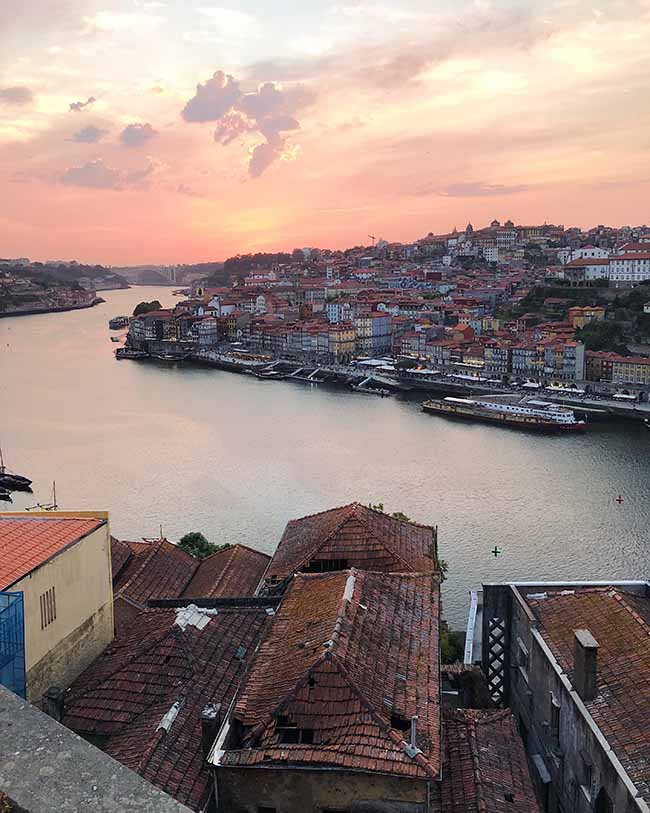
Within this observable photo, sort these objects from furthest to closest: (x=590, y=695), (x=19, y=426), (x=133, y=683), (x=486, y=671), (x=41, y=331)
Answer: (x=41, y=331)
(x=19, y=426)
(x=486, y=671)
(x=133, y=683)
(x=590, y=695)

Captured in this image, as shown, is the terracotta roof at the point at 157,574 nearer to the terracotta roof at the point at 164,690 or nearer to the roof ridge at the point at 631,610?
the terracotta roof at the point at 164,690

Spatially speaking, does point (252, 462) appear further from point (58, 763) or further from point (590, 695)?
point (58, 763)

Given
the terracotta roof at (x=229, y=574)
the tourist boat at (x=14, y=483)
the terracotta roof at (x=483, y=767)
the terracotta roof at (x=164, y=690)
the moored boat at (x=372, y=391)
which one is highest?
the terracotta roof at (x=164, y=690)

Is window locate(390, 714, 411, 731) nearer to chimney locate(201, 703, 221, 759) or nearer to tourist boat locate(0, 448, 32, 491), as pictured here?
chimney locate(201, 703, 221, 759)

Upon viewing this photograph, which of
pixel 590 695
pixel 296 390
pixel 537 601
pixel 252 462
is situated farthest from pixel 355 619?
pixel 296 390

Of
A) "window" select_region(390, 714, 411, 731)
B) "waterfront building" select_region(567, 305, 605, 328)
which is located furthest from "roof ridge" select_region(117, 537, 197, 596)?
"waterfront building" select_region(567, 305, 605, 328)

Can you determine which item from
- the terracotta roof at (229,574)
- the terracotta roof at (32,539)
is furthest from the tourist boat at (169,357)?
the terracotta roof at (32,539)

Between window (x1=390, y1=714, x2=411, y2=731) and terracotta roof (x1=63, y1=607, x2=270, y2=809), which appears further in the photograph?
terracotta roof (x1=63, y1=607, x2=270, y2=809)
